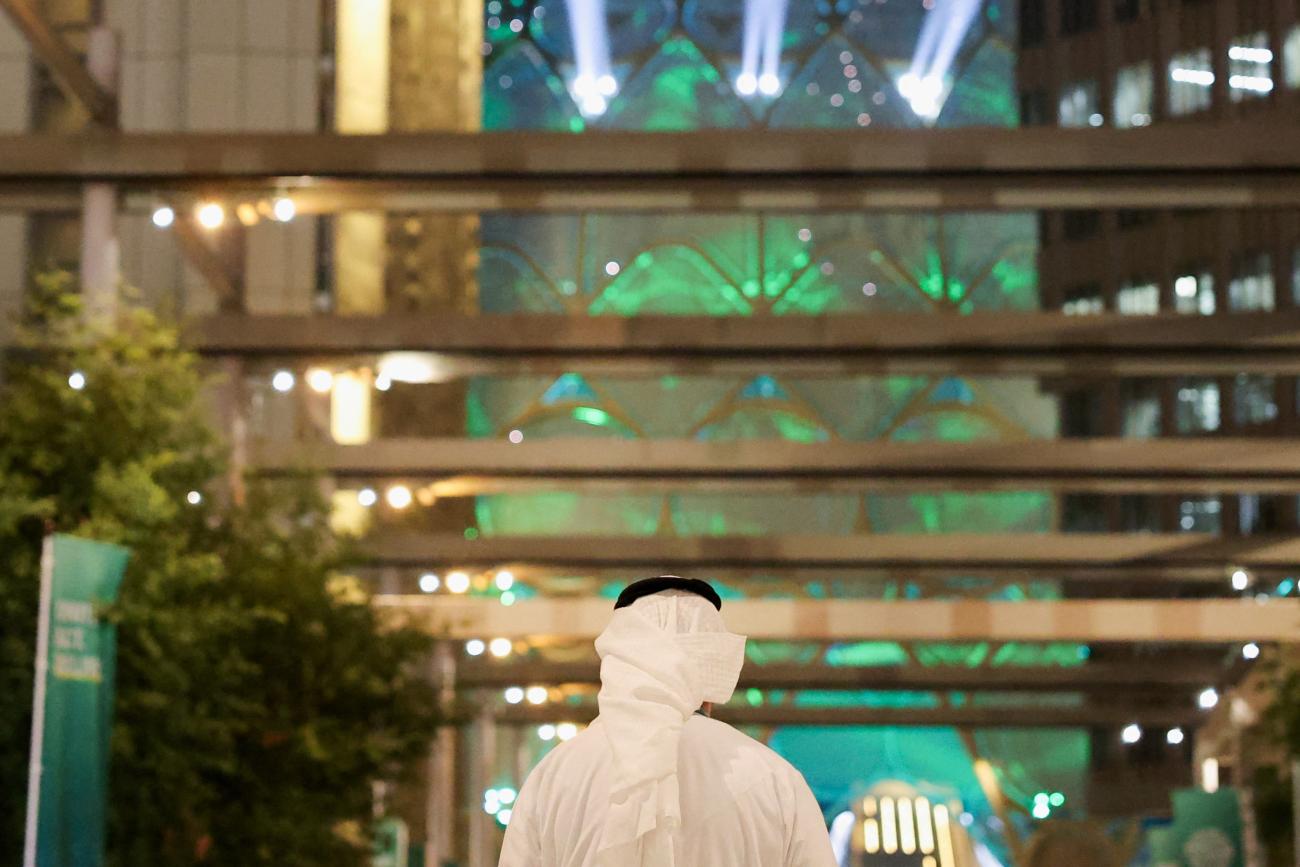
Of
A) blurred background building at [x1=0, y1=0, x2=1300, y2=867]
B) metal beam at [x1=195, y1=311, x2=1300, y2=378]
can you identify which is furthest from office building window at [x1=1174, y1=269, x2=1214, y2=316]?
metal beam at [x1=195, y1=311, x2=1300, y2=378]

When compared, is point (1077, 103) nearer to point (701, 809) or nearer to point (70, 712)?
point (70, 712)

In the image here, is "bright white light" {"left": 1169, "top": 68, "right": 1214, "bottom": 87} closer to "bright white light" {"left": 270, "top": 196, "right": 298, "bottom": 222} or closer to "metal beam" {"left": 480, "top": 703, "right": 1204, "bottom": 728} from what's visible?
"metal beam" {"left": 480, "top": 703, "right": 1204, "bottom": 728}

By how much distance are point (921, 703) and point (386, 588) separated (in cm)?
2336

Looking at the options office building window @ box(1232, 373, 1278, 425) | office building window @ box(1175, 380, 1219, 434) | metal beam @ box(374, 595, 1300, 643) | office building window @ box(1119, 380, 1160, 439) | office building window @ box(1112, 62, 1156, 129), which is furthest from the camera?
office building window @ box(1112, 62, 1156, 129)

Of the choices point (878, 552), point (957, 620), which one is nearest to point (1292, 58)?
point (878, 552)

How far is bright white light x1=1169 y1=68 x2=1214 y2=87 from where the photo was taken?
5041cm

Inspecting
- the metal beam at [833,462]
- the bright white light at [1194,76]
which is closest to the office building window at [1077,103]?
the bright white light at [1194,76]

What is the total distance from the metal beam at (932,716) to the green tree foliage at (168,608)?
24939 mm

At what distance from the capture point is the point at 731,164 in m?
16.4

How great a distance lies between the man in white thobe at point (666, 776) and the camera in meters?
3.72

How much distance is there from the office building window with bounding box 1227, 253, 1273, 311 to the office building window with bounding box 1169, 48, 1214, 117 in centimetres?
394

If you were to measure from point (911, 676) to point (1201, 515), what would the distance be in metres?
14.4

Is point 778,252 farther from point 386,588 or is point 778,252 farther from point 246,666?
point 246,666

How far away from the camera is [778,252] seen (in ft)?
155
